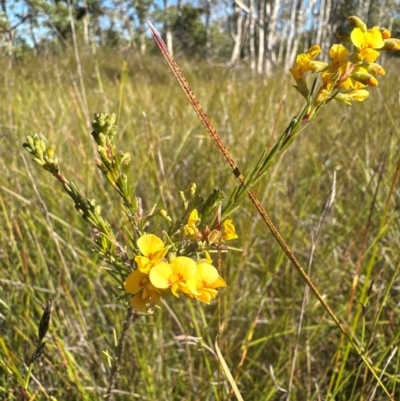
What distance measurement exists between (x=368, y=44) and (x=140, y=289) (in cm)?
35

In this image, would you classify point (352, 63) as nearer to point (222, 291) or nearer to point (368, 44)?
point (368, 44)

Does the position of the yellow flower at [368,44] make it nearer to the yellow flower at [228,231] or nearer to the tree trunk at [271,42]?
the yellow flower at [228,231]

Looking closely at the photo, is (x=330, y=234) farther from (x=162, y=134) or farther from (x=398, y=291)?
(x=162, y=134)

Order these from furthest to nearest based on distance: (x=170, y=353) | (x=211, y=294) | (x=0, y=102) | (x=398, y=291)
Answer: (x=0, y=102)
(x=398, y=291)
(x=170, y=353)
(x=211, y=294)

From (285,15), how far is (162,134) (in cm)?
1400

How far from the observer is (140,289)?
1.47 feet

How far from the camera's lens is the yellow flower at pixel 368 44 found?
18.2 inches

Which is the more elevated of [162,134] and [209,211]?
[209,211]

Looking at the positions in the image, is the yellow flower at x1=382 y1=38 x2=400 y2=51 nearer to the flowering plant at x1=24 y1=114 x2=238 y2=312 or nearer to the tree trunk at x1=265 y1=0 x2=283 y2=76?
the flowering plant at x1=24 y1=114 x2=238 y2=312

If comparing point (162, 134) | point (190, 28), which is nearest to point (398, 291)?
point (162, 134)

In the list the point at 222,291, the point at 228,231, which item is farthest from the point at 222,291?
the point at 228,231

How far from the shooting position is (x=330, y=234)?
5.04ft

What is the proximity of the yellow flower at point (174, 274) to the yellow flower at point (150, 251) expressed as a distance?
1cm

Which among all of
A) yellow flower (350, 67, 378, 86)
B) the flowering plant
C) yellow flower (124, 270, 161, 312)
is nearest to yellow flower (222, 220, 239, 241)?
the flowering plant
